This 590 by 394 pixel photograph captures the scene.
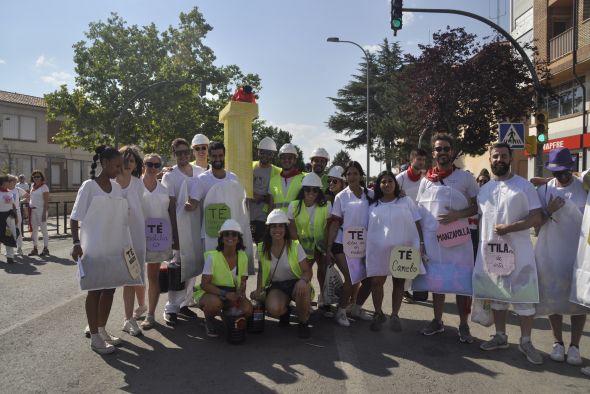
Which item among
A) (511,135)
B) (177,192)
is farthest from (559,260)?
(511,135)

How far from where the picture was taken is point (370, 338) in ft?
17.0

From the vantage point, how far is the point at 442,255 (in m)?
5.14

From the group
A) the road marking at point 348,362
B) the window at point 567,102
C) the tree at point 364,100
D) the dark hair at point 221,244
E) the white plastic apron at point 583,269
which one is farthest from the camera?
the tree at point 364,100

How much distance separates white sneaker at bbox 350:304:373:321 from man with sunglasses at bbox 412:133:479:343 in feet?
2.67

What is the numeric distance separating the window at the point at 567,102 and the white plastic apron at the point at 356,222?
18.7m

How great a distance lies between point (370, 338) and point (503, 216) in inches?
73.1

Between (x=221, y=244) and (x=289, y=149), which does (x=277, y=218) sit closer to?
(x=221, y=244)

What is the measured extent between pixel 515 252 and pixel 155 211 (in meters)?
3.85

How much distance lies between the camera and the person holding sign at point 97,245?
4.60 m

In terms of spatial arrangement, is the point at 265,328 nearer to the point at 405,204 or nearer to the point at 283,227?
the point at 283,227

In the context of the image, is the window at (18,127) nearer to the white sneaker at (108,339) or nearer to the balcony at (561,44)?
the balcony at (561,44)

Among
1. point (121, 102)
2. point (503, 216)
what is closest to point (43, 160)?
point (121, 102)

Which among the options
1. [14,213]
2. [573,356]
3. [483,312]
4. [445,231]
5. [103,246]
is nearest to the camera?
[573,356]

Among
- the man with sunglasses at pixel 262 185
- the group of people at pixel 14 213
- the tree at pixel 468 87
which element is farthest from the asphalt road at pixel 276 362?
the tree at pixel 468 87
